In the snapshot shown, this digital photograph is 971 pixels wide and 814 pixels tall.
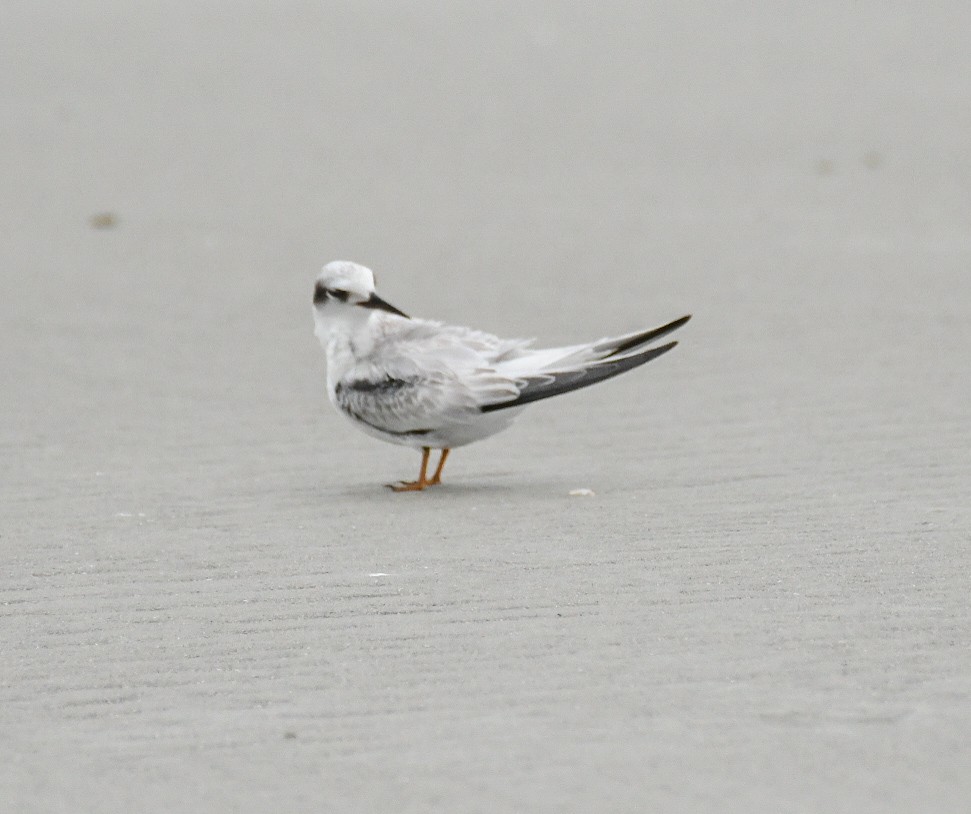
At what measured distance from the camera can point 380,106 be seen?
1619 centimetres

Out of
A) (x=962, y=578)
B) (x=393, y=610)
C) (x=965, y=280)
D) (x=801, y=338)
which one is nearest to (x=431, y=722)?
(x=393, y=610)

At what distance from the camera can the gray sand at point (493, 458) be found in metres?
3.49

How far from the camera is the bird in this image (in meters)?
5.97

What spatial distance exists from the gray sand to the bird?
250mm

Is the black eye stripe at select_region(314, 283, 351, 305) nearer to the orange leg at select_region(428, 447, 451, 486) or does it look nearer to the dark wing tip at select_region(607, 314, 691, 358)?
the orange leg at select_region(428, 447, 451, 486)

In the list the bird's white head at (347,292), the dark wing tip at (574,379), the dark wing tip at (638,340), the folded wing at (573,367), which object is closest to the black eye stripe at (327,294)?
the bird's white head at (347,292)

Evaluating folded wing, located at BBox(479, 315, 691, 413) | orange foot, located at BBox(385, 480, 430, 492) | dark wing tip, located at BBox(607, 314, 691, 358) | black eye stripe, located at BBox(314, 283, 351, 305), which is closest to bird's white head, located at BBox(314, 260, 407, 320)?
black eye stripe, located at BBox(314, 283, 351, 305)

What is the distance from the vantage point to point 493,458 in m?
6.88

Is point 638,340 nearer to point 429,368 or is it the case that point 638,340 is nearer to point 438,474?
point 429,368

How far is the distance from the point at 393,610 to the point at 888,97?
43.2 ft

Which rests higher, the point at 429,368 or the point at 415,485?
the point at 429,368

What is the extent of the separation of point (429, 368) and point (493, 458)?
3.03 feet

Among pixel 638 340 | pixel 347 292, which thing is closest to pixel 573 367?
pixel 638 340

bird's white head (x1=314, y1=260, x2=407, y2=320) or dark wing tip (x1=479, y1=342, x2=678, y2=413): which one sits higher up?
bird's white head (x1=314, y1=260, x2=407, y2=320)
